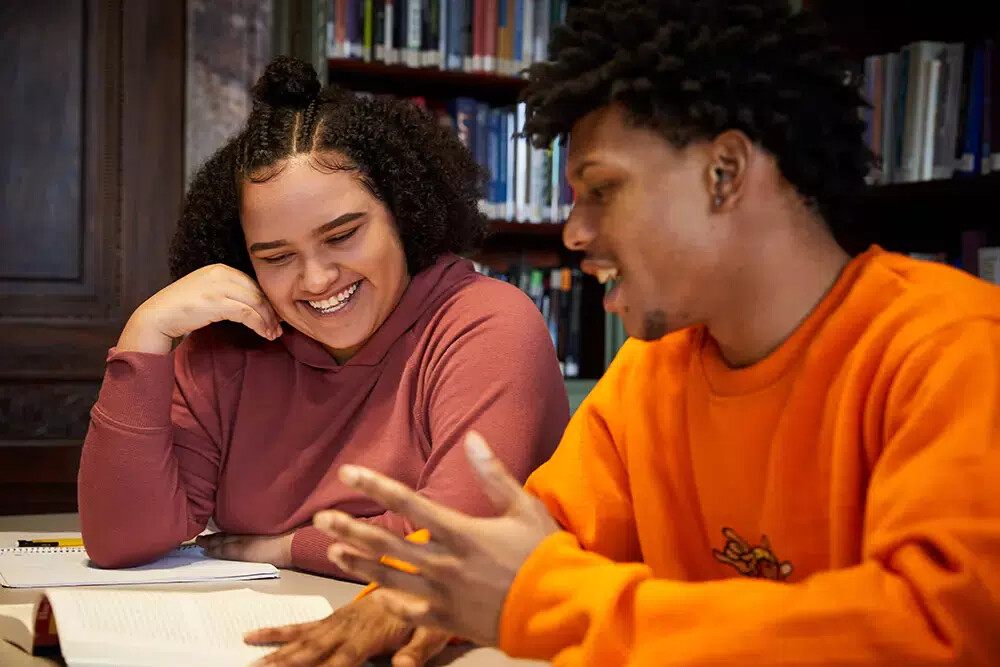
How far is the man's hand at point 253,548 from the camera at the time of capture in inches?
56.3

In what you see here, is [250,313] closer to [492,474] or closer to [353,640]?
[353,640]

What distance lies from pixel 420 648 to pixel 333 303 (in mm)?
620

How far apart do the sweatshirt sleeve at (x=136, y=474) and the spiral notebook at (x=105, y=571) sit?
3 cm

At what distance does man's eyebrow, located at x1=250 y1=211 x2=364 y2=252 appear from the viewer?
56.3 inches

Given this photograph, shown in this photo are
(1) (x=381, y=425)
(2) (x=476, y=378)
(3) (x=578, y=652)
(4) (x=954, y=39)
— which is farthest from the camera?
(4) (x=954, y=39)

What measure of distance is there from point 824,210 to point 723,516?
0.89ft

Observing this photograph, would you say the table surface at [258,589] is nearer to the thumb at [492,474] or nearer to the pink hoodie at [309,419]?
the pink hoodie at [309,419]

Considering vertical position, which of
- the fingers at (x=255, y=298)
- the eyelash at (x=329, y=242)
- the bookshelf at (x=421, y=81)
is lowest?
the fingers at (x=255, y=298)

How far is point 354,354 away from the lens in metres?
1.58

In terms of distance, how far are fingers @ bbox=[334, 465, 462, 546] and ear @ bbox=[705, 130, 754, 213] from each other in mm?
324

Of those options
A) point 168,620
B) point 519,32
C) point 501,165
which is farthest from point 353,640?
point 519,32

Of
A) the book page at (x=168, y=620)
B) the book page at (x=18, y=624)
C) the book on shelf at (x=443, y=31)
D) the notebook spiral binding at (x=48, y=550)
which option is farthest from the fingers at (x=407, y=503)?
the book on shelf at (x=443, y=31)

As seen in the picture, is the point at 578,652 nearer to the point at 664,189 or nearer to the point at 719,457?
the point at 719,457

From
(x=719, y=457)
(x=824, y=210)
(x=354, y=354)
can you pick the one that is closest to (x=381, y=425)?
(x=354, y=354)
